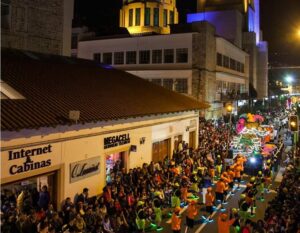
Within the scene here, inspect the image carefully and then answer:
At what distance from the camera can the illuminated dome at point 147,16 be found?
62.2 metres

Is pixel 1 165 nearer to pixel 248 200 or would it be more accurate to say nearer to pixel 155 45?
pixel 248 200

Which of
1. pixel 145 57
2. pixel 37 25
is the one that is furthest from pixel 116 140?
pixel 145 57

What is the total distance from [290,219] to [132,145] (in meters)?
9.51

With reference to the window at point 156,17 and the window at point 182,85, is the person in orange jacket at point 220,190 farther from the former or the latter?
the window at point 156,17

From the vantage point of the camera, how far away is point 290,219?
12.0m

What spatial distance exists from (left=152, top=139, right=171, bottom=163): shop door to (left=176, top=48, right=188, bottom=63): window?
18.0 metres

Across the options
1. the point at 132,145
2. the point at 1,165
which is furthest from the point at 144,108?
the point at 1,165

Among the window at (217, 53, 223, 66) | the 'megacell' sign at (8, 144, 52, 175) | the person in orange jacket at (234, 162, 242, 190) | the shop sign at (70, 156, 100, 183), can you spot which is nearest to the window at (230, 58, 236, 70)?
the window at (217, 53, 223, 66)

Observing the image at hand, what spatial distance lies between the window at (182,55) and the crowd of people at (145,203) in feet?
65.7

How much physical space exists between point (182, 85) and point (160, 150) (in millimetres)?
18275

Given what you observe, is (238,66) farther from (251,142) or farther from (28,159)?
(28,159)

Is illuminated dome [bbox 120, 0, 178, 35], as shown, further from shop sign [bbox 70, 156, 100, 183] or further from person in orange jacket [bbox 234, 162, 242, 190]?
shop sign [bbox 70, 156, 100, 183]

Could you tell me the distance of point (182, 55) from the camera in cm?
4103

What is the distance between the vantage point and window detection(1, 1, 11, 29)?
2191 cm
